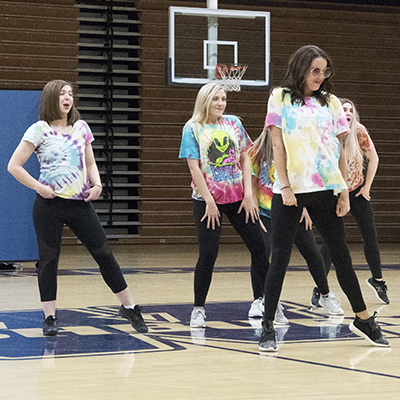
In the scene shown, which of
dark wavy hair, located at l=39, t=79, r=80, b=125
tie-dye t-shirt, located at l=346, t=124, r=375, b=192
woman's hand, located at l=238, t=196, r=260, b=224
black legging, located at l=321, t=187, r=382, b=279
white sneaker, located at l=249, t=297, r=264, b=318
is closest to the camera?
dark wavy hair, located at l=39, t=79, r=80, b=125

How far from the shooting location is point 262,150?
4.81m

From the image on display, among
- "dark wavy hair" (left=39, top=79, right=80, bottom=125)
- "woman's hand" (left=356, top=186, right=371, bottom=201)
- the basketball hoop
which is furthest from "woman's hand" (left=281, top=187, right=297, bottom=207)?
the basketball hoop

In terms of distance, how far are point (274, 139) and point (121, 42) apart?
8.75 m

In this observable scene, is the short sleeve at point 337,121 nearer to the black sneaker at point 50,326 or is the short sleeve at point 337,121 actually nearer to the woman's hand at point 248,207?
the woman's hand at point 248,207

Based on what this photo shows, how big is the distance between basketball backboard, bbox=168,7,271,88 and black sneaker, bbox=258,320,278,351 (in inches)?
289

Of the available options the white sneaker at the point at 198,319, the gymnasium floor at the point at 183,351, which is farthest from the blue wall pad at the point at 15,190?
the white sneaker at the point at 198,319

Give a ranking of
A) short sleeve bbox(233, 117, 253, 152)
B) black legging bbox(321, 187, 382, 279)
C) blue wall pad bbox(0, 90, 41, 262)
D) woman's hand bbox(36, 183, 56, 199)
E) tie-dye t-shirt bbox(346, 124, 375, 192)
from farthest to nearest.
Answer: blue wall pad bbox(0, 90, 41, 262)
black legging bbox(321, 187, 382, 279)
tie-dye t-shirt bbox(346, 124, 375, 192)
short sleeve bbox(233, 117, 253, 152)
woman's hand bbox(36, 183, 56, 199)

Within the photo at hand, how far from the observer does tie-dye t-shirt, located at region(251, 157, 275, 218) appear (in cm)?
481

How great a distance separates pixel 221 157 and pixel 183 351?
124 centimetres

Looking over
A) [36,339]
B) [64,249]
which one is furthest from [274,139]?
[64,249]

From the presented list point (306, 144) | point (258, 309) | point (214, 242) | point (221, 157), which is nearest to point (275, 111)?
point (306, 144)

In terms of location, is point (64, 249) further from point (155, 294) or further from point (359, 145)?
point (359, 145)

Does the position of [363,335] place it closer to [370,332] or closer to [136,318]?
[370,332]

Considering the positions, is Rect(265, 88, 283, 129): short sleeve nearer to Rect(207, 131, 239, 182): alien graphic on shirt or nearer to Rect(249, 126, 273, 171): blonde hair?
Rect(207, 131, 239, 182): alien graphic on shirt
